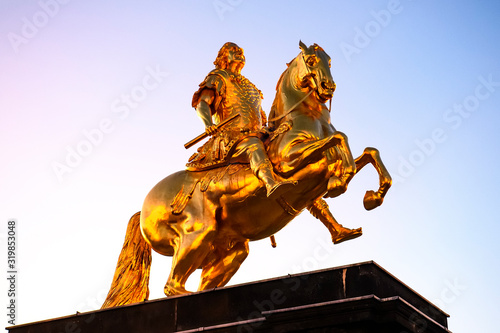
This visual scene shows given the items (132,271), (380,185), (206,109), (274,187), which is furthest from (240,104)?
(132,271)

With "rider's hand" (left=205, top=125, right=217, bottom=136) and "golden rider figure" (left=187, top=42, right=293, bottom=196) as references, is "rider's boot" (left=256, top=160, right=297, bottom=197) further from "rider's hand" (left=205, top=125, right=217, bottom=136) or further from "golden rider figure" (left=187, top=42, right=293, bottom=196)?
"rider's hand" (left=205, top=125, right=217, bottom=136)

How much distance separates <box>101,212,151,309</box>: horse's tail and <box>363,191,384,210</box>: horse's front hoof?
307 cm

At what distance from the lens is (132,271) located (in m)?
11.7

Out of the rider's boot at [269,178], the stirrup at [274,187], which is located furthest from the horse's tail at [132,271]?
the stirrup at [274,187]

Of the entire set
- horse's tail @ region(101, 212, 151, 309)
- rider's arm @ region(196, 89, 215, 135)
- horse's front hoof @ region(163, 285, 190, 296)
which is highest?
rider's arm @ region(196, 89, 215, 135)

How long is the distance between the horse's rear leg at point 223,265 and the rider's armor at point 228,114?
3.73ft

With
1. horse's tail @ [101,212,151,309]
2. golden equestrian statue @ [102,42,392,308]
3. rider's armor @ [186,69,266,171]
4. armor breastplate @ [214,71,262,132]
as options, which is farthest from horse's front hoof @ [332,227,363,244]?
horse's tail @ [101,212,151,309]

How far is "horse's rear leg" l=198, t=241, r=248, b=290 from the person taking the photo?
38.2ft

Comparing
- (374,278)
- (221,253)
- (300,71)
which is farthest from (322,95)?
(374,278)

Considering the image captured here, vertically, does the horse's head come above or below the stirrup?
above

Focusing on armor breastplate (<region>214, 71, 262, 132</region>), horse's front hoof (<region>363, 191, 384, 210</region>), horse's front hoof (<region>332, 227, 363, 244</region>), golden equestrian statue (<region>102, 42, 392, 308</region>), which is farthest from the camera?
armor breastplate (<region>214, 71, 262, 132</region>)

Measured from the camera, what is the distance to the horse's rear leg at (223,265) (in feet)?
38.2

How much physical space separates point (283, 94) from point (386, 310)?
4.03 meters

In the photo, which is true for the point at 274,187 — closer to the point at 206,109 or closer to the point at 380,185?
the point at 380,185
